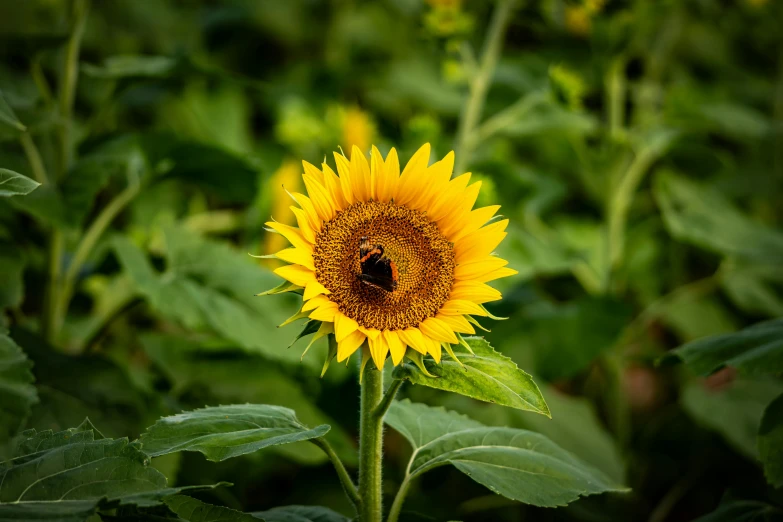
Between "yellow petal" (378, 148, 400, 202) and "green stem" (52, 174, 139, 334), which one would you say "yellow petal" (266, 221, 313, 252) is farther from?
"green stem" (52, 174, 139, 334)

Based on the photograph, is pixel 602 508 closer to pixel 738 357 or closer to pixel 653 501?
pixel 653 501

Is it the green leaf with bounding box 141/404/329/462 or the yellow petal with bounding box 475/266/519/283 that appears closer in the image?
the green leaf with bounding box 141/404/329/462

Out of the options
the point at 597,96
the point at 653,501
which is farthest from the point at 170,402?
the point at 597,96

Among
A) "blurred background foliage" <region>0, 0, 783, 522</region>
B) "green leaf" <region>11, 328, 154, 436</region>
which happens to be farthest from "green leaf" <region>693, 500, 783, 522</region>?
"green leaf" <region>11, 328, 154, 436</region>

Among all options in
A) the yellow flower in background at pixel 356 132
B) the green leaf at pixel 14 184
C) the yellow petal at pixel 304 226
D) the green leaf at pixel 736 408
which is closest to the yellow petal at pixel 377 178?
the yellow petal at pixel 304 226

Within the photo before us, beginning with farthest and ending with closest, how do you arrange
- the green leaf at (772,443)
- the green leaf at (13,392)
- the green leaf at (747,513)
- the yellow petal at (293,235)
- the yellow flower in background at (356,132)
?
the yellow flower in background at (356,132)
the green leaf at (747,513)
the green leaf at (772,443)
the yellow petal at (293,235)
the green leaf at (13,392)

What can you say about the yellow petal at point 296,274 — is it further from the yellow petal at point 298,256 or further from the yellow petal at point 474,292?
the yellow petal at point 474,292
